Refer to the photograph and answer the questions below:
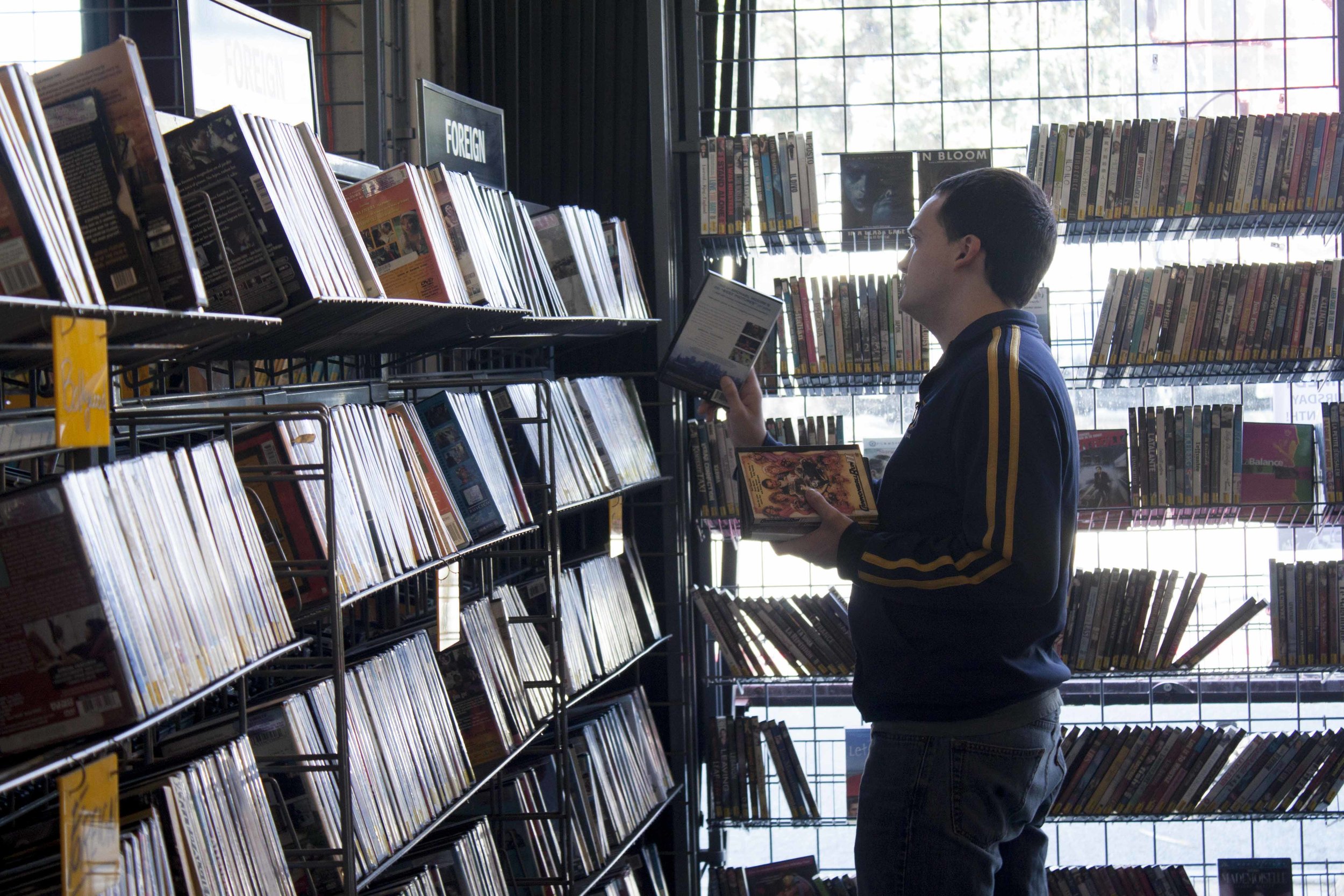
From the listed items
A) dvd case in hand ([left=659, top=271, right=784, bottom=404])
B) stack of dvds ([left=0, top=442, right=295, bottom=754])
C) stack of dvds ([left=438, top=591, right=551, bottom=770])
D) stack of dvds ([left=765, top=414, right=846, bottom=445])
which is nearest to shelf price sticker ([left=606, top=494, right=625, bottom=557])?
dvd case in hand ([left=659, top=271, right=784, bottom=404])

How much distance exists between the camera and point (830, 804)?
3.58 m

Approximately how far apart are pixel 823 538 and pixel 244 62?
1.20 meters

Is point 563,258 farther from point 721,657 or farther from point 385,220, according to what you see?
point 721,657

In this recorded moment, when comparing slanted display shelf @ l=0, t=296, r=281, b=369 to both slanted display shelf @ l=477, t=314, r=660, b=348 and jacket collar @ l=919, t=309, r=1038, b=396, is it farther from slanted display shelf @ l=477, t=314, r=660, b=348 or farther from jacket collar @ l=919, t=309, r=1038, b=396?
jacket collar @ l=919, t=309, r=1038, b=396

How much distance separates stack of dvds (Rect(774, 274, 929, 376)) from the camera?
10.7 feet

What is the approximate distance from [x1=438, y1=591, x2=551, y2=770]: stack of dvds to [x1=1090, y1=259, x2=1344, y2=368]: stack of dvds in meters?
1.80

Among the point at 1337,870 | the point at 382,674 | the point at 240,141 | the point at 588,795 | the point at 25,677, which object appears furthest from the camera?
the point at 1337,870

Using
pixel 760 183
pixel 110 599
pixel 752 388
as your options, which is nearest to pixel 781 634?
pixel 752 388

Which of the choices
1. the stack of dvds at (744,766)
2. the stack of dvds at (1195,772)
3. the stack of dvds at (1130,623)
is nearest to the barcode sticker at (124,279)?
the stack of dvds at (744,766)

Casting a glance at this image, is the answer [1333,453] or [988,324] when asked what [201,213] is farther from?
[1333,453]

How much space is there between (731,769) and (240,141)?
90.2 inches

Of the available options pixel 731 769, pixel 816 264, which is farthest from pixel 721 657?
pixel 816 264

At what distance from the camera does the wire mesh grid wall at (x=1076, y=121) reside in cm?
353

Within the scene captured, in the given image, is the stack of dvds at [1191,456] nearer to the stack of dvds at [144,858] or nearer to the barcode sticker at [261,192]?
the barcode sticker at [261,192]
